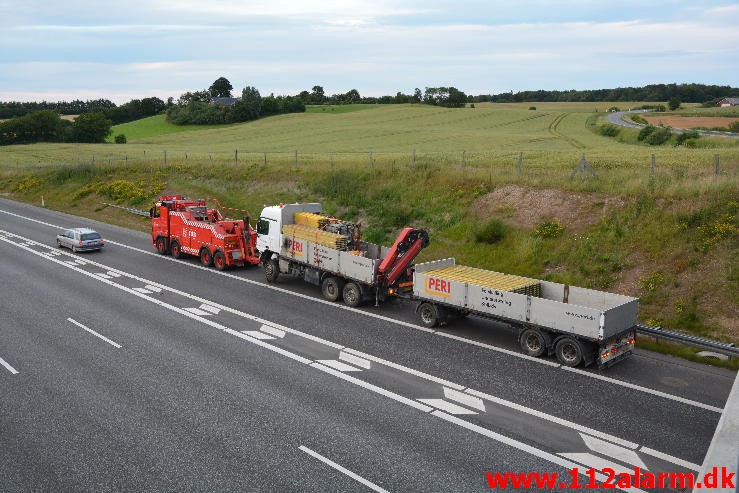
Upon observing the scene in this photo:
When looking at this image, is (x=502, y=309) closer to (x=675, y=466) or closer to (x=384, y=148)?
(x=675, y=466)

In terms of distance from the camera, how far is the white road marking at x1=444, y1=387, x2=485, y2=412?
46.7ft

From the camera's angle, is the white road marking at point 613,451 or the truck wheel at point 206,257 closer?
the white road marking at point 613,451

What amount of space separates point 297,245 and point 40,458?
13.8 m

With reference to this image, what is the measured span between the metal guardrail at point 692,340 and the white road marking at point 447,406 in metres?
7.34

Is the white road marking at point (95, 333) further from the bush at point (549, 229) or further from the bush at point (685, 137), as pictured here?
the bush at point (685, 137)

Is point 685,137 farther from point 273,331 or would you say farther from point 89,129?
point 89,129

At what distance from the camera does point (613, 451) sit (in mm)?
12281

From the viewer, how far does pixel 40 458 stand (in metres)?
11.9

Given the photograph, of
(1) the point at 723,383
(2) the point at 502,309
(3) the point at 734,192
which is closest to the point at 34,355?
(2) the point at 502,309

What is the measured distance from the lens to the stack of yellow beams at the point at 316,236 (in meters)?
23.4

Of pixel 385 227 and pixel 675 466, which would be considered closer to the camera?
pixel 675 466

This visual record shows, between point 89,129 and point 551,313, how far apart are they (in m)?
117

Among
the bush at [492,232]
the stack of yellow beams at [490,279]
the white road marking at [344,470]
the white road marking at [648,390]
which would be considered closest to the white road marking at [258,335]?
the stack of yellow beams at [490,279]

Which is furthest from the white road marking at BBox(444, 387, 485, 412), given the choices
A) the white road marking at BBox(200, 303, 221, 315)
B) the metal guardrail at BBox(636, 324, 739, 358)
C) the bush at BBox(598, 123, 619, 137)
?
the bush at BBox(598, 123, 619, 137)
